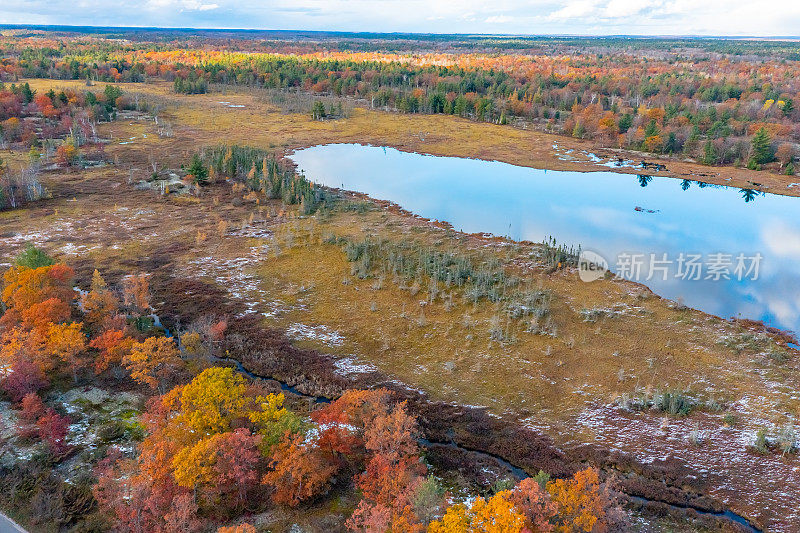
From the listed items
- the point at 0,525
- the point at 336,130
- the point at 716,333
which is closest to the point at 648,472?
the point at 716,333

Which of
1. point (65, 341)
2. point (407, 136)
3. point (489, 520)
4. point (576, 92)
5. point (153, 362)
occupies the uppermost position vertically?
point (576, 92)

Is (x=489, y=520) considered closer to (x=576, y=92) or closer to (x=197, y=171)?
(x=197, y=171)

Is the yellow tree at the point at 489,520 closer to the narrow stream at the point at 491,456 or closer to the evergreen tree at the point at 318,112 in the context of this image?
the narrow stream at the point at 491,456

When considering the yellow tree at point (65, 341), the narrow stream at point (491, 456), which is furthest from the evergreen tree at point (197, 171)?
the yellow tree at point (65, 341)

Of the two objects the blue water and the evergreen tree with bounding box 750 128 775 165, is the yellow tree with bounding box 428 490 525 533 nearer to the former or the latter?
the blue water

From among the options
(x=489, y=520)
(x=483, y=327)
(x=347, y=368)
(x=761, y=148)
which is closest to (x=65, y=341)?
(x=347, y=368)

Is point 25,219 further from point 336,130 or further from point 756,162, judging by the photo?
point 756,162

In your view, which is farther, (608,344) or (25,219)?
(25,219)
